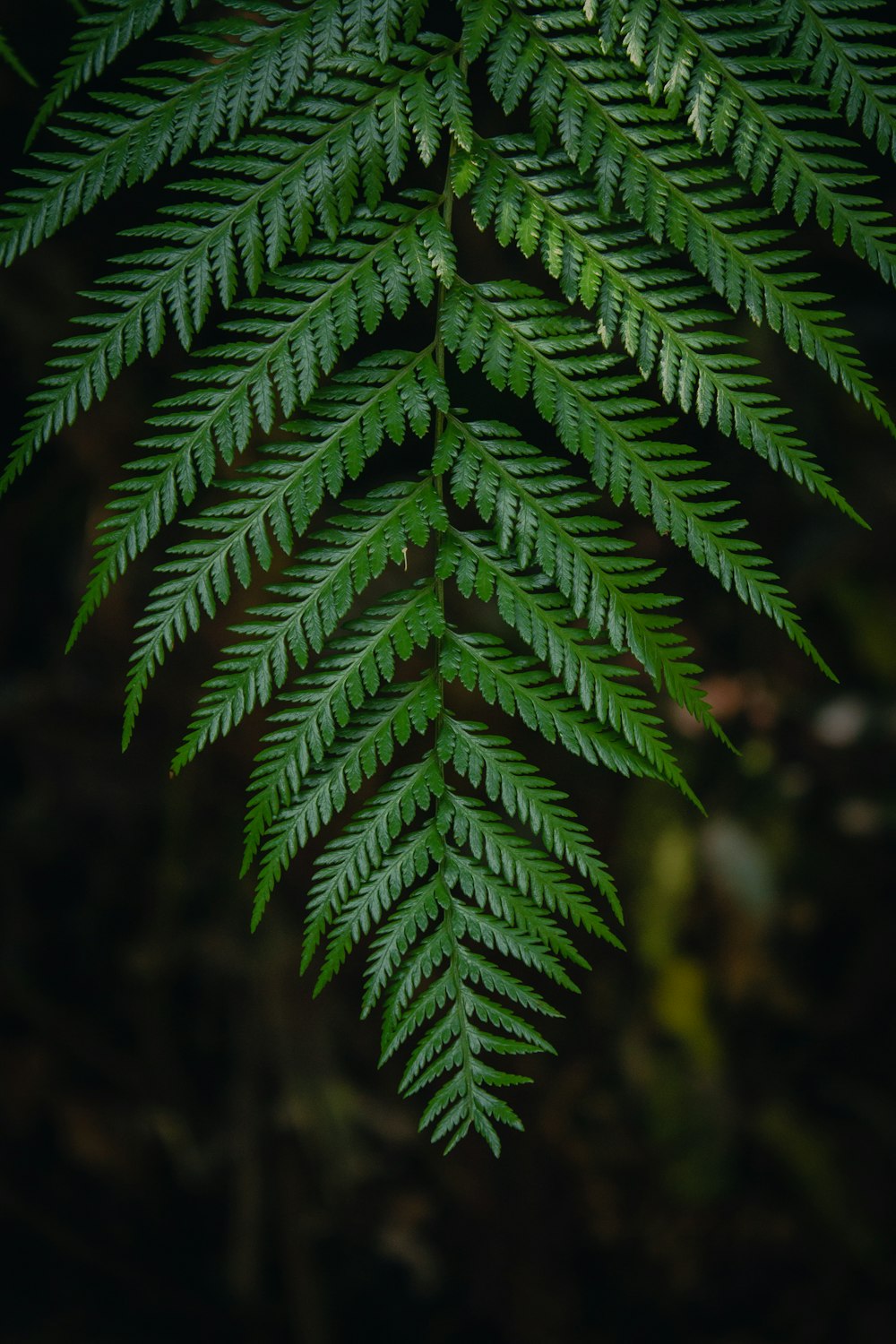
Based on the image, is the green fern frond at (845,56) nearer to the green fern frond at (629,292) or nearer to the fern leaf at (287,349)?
the green fern frond at (629,292)

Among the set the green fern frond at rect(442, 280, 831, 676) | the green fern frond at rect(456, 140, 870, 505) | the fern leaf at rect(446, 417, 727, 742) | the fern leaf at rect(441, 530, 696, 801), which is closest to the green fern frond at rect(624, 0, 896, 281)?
the green fern frond at rect(456, 140, 870, 505)

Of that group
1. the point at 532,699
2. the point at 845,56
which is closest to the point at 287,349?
the point at 532,699

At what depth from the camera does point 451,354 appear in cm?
120

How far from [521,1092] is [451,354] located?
2.86 meters

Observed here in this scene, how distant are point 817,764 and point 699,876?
581 mm

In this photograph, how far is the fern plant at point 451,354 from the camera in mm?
1138

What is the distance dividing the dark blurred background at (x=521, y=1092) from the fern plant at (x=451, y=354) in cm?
206

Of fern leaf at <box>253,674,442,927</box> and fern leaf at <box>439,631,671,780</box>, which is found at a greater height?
fern leaf at <box>439,631,671,780</box>

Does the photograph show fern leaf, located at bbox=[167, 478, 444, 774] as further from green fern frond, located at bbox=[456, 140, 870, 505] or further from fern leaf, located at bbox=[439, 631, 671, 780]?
green fern frond, located at bbox=[456, 140, 870, 505]

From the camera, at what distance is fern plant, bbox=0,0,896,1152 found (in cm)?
114

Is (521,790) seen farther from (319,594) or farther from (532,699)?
(319,594)

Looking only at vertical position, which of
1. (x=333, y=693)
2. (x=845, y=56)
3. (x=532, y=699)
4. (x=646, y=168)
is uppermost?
(x=845, y=56)

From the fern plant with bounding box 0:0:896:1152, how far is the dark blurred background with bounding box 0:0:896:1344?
206cm

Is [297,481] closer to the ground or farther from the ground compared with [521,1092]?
farther from the ground
